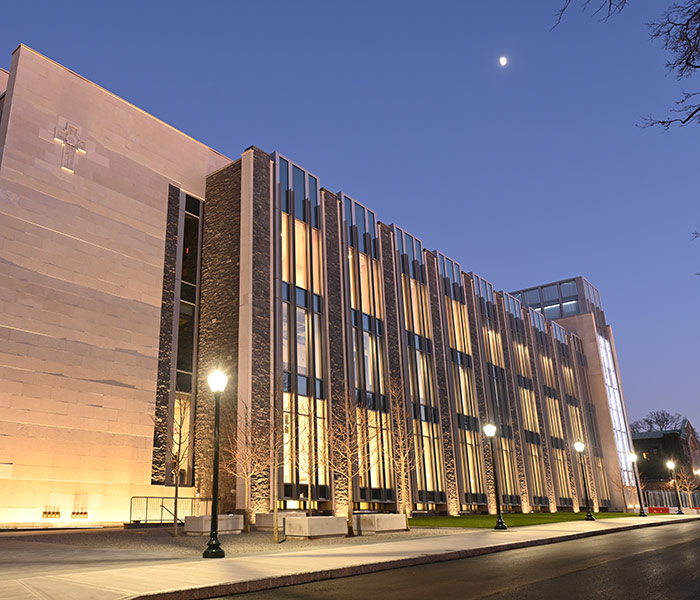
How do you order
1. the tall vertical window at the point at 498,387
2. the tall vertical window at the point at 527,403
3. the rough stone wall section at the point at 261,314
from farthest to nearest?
the tall vertical window at the point at 527,403 < the tall vertical window at the point at 498,387 < the rough stone wall section at the point at 261,314

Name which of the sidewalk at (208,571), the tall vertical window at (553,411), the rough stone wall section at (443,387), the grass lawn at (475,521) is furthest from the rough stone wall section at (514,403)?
the sidewalk at (208,571)

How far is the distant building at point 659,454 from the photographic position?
3878 inches

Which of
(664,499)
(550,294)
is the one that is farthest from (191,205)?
(664,499)

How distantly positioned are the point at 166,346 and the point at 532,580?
23399 millimetres

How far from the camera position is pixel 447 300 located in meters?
47.9

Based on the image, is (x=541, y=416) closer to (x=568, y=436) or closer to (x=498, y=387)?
(x=568, y=436)

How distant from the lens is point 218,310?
31.0m

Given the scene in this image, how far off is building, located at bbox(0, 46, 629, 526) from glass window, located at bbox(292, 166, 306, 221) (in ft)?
0.48

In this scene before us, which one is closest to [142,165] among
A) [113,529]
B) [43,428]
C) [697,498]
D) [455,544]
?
[43,428]

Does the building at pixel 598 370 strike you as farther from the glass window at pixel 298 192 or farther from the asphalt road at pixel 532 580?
the asphalt road at pixel 532 580

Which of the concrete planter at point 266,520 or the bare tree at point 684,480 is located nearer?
the concrete planter at point 266,520

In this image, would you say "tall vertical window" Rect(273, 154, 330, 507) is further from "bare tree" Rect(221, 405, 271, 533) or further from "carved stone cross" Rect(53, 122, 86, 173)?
"carved stone cross" Rect(53, 122, 86, 173)

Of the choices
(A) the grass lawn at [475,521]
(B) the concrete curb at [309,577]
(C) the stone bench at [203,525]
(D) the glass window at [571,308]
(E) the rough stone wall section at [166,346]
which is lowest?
(A) the grass lawn at [475,521]

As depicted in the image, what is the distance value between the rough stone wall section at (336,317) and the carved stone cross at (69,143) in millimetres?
13948
